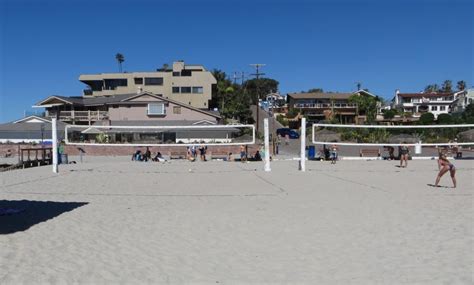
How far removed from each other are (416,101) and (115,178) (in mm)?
95827

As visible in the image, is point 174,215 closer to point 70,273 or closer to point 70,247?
point 70,247

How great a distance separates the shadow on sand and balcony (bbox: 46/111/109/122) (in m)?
47.7

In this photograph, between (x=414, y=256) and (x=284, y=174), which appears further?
(x=284, y=174)

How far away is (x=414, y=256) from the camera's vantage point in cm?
532

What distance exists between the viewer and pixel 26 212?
26.8 ft

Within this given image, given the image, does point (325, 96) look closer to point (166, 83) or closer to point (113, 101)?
point (166, 83)

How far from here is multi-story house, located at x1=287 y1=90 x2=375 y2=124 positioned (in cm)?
8294

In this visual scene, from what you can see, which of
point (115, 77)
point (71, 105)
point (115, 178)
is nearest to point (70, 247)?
point (115, 178)

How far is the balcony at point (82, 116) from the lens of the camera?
182ft

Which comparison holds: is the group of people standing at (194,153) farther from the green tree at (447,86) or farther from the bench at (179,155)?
the green tree at (447,86)

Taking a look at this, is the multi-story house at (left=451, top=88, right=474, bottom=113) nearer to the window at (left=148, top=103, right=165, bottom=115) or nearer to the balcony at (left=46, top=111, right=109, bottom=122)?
the window at (left=148, top=103, right=165, bottom=115)

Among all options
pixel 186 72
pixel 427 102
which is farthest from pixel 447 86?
pixel 186 72

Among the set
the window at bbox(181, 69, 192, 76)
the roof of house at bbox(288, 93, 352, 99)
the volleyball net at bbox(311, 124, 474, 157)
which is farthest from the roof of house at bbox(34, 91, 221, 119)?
the roof of house at bbox(288, 93, 352, 99)

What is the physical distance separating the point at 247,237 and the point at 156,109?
49.1m
